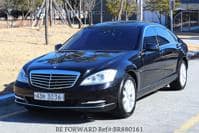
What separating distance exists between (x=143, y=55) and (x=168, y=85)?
2440 millimetres

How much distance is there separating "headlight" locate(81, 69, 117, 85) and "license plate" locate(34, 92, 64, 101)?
0.40 metres

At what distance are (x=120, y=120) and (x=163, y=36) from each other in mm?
3045

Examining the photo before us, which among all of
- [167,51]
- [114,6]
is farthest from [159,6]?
[167,51]

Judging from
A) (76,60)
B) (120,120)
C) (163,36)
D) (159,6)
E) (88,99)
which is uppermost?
(163,36)

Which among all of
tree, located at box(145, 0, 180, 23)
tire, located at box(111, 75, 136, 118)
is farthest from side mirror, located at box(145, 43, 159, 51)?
tree, located at box(145, 0, 180, 23)

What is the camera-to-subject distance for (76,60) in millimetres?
8586

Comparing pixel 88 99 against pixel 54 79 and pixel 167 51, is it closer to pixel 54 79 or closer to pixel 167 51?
pixel 54 79

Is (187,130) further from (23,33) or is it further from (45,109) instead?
(23,33)

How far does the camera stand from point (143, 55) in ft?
30.8

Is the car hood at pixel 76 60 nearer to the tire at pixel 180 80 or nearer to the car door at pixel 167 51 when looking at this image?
the car door at pixel 167 51

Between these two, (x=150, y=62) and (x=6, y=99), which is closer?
(x=150, y=62)

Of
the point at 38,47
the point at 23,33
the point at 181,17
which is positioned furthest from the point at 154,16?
the point at 38,47

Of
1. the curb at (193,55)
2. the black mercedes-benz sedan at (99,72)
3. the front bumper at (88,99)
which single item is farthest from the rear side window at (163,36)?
the curb at (193,55)

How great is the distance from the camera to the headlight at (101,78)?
804cm
